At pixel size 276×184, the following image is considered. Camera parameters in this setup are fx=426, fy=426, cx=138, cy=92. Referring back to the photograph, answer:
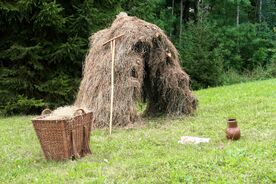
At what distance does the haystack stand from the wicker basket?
90.9 inches

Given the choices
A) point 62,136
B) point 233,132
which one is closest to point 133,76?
point 233,132

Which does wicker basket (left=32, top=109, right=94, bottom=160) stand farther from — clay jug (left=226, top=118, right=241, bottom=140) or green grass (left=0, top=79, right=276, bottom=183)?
clay jug (left=226, top=118, right=241, bottom=140)

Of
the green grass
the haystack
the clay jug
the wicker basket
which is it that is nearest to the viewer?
the green grass

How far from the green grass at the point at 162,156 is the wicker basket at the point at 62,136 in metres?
0.18

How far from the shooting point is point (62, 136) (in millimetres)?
6238

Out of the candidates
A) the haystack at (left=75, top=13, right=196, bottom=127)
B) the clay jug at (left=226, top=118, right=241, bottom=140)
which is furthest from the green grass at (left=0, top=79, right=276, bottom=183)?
the haystack at (left=75, top=13, right=196, bottom=127)

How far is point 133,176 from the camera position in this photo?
16.9 feet

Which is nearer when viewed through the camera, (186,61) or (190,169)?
(190,169)

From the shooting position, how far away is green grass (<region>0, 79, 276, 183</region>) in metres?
5.02

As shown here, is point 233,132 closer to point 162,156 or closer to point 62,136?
point 162,156

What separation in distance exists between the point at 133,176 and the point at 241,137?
104 inches

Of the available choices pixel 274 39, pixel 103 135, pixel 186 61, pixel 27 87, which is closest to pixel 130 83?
pixel 103 135

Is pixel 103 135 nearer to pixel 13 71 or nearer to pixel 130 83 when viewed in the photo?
pixel 130 83

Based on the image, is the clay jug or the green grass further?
the clay jug
